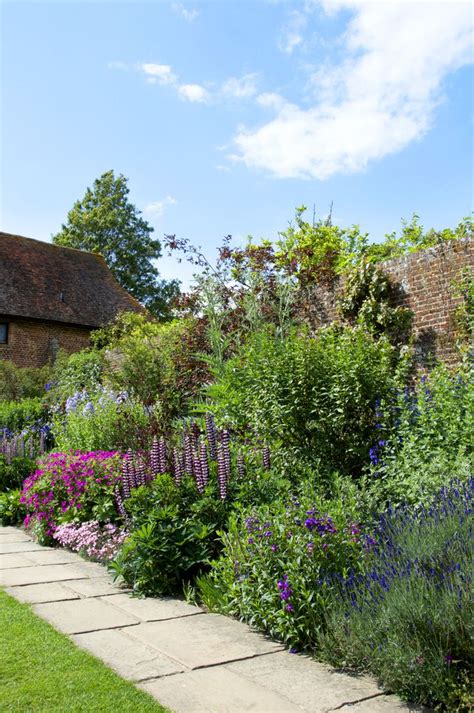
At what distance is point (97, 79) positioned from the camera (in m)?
8.13

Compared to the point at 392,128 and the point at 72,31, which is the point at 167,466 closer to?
the point at 392,128

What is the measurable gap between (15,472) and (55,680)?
6.44 metres

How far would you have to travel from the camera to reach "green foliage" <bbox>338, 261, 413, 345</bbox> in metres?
8.89

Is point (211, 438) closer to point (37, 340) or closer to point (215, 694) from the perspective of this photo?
point (215, 694)

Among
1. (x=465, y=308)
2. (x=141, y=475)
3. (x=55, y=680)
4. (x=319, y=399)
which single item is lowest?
(x=55, y=680)

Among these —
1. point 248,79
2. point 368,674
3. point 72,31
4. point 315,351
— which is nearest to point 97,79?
point 72,31

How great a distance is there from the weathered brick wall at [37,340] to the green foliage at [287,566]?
749 inches

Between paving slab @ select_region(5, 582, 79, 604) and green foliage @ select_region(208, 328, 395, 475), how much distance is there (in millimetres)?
2508

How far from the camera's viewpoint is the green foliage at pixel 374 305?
350 inches

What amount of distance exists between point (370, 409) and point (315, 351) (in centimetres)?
81

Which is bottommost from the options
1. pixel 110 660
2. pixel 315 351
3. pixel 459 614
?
pixel 110 660

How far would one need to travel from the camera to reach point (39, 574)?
530 cm

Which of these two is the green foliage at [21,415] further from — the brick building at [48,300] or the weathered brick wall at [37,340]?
the brick building at [48,300]

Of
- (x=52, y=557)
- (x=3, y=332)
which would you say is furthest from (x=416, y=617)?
(x=3, y=332)
